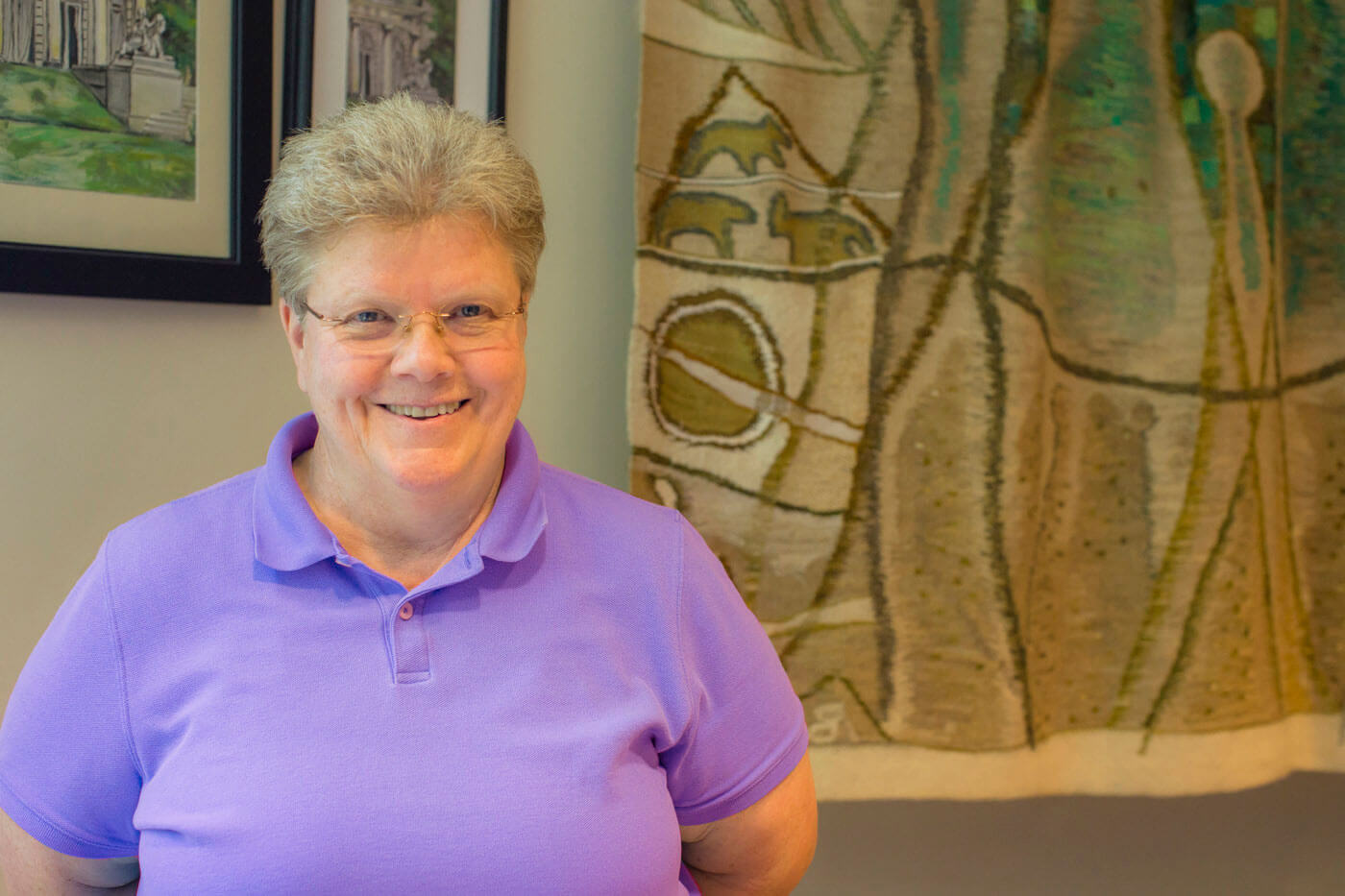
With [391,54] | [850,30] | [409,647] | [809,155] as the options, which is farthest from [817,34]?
[409,647]

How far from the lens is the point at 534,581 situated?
1.04m

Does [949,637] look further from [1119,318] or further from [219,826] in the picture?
[219,826]

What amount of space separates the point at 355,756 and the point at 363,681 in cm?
6

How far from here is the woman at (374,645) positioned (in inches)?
36.4

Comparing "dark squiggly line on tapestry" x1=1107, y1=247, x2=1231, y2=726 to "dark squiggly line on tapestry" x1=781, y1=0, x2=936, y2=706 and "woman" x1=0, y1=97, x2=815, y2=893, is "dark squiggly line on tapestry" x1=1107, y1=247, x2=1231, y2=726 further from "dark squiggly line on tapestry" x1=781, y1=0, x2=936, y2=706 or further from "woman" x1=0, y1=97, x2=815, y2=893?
"woman" x1=0, y1=97, x2=815, y2=893

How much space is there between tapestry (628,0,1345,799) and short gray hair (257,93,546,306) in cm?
45

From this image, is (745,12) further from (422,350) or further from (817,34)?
(422,350)

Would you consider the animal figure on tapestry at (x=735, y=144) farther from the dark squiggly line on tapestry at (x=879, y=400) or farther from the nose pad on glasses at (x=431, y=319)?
the nose pad on glasses at (x=431, y=319)

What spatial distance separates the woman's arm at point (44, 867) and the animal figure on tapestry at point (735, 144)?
989mm

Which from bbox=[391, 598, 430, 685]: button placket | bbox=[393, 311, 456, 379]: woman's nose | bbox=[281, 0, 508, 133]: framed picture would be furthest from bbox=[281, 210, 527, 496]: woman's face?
bbox=[281, 0, 508, 133]: framed picture

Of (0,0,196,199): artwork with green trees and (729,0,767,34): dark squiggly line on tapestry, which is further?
(729,0,767,34): dark squiggly line on tapestry

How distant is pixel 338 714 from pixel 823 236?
868 mm

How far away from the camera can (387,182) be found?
3.09ft

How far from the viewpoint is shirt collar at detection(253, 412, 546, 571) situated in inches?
38.6
